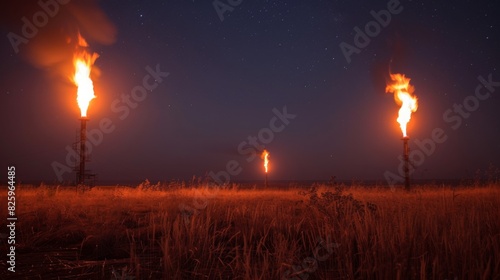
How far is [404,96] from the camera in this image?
1997cm

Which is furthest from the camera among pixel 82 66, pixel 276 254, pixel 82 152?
pixel 82 152

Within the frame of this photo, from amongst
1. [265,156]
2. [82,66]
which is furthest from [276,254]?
[265,156]

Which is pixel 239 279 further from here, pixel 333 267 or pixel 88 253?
pixel 88 253

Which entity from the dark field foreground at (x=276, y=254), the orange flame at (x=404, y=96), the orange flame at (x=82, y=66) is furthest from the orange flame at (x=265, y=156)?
the dark field foreground at (x=276, y=254)

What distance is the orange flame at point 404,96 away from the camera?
19891 millimetres

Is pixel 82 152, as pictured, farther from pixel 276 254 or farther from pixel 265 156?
pixel 276 254

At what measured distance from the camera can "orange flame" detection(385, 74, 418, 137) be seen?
19.9 meters

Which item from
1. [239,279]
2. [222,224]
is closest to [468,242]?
[239,279]

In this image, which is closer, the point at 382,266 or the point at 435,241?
the point at 382,266

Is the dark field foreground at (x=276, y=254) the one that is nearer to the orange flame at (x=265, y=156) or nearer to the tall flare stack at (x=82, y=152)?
the tall flare stack at (x=82, y=152)

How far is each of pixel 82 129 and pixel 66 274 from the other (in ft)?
62.4

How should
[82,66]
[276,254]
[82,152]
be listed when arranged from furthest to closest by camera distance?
[82,152] → [82,66] → [276,254]

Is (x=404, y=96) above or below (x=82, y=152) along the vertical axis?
above

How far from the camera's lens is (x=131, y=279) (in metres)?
3.61
